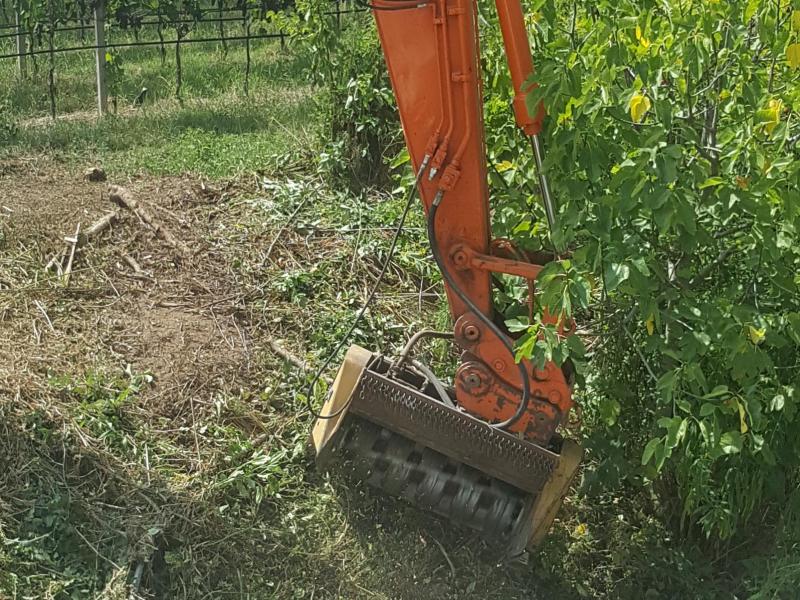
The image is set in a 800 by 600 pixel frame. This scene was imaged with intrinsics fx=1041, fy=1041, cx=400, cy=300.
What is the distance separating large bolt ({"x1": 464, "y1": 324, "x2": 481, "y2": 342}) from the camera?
395 centimetres

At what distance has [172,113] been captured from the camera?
27.0 ft

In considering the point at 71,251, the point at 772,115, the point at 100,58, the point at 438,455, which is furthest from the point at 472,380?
the point at 100,58

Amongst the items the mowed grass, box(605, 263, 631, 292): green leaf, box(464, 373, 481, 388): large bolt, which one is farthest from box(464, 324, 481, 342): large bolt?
the mowed grass

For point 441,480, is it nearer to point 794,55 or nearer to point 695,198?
point 695,198

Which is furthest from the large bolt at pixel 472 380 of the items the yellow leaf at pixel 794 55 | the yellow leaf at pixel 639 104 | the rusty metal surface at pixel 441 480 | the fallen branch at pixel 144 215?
the fallen branch at pixel 144 215

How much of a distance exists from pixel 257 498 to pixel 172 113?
15.7 feet

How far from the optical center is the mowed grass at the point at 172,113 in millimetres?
6795

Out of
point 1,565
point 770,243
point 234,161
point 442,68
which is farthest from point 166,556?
point 234,161

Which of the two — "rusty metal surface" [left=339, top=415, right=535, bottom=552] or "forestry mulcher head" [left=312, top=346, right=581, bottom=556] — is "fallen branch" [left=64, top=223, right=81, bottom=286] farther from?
"rusty metal surface" [left=339, top=415, right=535, bottom=552]

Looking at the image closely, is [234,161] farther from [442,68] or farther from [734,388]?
[734,388]

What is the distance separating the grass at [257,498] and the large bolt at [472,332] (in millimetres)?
846

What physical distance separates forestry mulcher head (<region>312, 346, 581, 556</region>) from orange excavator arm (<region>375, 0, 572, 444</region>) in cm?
11

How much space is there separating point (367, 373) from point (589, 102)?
1.43m

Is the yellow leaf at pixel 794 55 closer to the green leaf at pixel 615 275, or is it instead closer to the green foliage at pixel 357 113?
the green leaf at pixel 615 275
